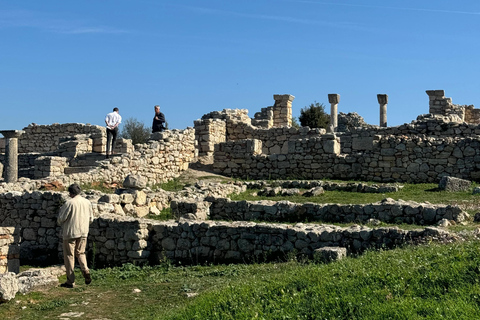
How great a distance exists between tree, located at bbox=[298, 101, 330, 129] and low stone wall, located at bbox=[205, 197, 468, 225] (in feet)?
90.7

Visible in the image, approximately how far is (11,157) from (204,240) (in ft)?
47.8

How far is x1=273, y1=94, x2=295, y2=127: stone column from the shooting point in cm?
3559

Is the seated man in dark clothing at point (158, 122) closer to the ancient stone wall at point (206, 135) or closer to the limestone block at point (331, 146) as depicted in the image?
the ancient stone wall at point (206, 135)

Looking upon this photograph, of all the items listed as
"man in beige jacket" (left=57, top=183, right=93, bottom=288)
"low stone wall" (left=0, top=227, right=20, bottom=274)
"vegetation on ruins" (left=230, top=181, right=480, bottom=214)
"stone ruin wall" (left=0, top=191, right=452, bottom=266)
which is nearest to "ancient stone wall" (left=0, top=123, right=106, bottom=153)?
"vegetation on ruins" (left=230, top=181, right=480, bottom=214)

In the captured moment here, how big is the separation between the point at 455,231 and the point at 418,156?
11074 mm

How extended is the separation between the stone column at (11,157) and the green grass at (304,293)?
46.7 feet

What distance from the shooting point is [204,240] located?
45.0 ft

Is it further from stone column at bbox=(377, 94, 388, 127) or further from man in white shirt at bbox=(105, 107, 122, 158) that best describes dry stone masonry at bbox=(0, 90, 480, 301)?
man in white shirt at bbox=(105, 107, 122, 158)

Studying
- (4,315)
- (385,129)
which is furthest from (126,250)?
(385,129)

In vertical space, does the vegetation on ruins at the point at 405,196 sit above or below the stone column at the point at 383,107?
below

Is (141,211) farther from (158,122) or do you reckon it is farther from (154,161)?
(158,122)

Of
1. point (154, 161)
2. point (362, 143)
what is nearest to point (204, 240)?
point (154, 161)

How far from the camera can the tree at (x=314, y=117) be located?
1786 inches

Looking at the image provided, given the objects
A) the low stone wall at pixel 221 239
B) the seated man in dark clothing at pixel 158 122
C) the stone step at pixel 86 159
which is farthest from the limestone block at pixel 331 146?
the low stone wall at pixel 221 239
